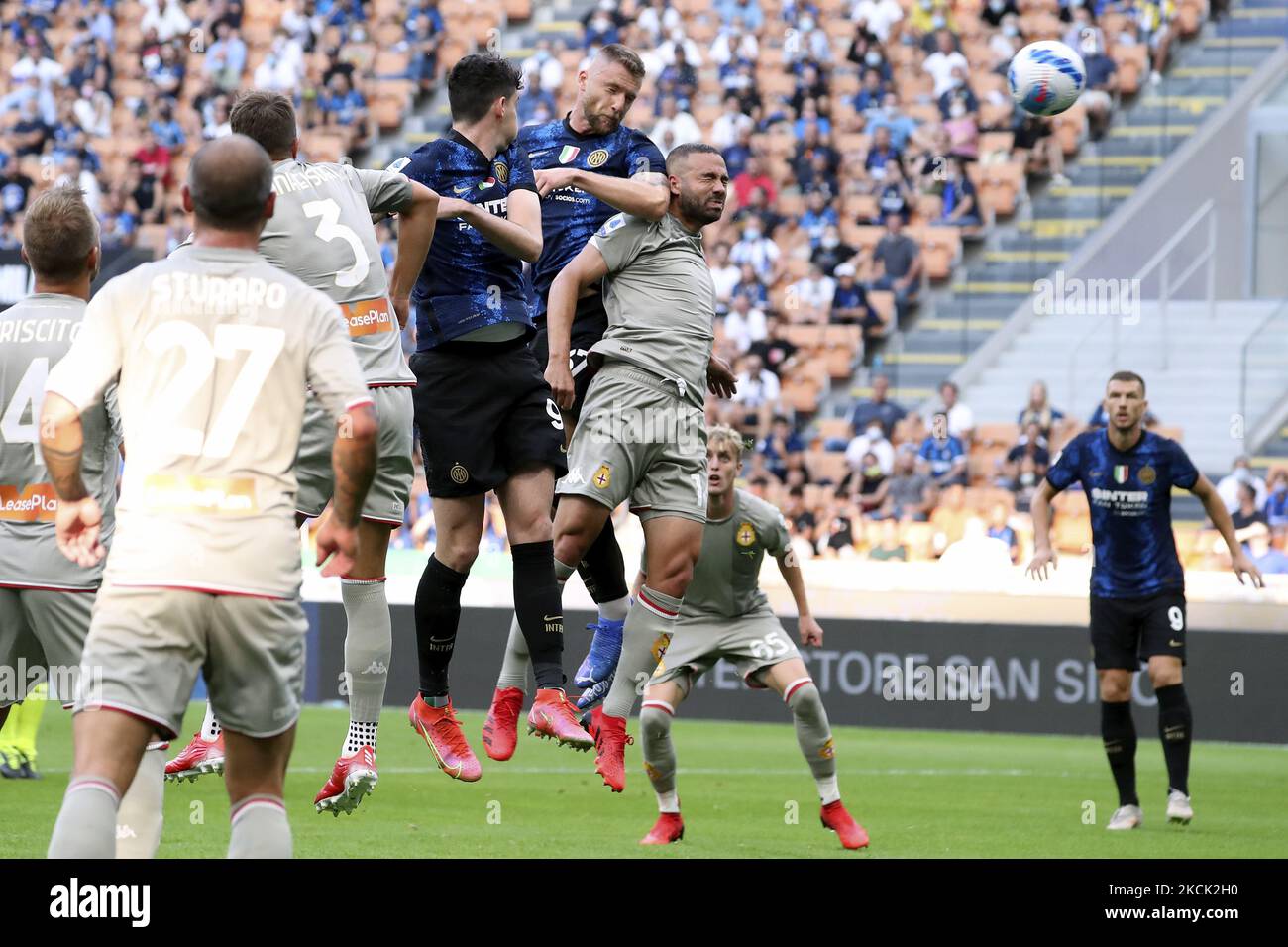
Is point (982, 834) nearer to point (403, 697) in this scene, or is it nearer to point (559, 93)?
point (403, 697)

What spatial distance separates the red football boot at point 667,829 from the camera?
34.5 ft

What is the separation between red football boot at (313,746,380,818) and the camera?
816cm

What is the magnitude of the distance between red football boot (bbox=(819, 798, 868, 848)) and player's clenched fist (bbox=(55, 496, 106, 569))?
18.8 ft

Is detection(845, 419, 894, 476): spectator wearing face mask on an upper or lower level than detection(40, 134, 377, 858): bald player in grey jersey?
upper


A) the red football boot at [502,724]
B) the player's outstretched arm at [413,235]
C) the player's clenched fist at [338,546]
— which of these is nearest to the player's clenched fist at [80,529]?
the player's clenched fist at [338,546]

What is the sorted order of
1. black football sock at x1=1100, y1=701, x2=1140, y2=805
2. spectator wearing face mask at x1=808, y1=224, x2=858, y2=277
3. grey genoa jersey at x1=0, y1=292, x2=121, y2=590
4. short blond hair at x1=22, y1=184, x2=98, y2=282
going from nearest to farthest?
1. short blond hair at x1=22, y1=184, x2=98, y2=282
2. grey genoa jersey at x1=0, y1=292, x2=121, y2=590
3. black football sock at x1=1100, y1=701, x2=1140, y2=805
4. spectator wearing face mask at x1=808, y1=224, x2=858, y2=277

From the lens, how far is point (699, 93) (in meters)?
24.0

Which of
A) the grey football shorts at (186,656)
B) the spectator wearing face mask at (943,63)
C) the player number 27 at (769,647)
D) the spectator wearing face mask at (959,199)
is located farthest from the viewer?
the spectator wearing face mask at (943,63)

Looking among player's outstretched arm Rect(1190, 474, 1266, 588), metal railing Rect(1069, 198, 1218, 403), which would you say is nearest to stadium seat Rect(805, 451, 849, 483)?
metal railing Rect(1069, 198, 1218, 403)

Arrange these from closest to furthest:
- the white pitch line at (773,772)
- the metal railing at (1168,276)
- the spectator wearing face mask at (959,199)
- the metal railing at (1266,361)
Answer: the white pitch line at (773,772) < the metal railing at (1266,361) < the metal railing at (1168,276) < the spectator wearing face mask at (959,199)

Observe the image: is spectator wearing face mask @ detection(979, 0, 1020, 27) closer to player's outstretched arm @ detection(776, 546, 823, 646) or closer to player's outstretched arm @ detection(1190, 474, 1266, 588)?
player's outstretched arm @ detection(1190, 474, 1266, 588)

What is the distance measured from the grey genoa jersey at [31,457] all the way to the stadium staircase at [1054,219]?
561 inches

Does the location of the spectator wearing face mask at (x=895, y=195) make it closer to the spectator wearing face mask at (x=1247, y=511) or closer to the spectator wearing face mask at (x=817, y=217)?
the spectator wearing face mask at (x=817, y=217)
